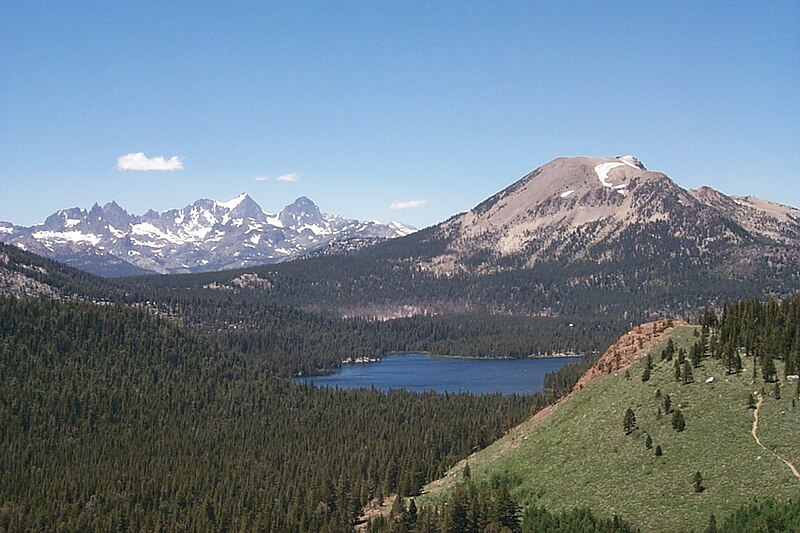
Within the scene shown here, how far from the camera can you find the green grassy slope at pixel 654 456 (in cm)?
10306

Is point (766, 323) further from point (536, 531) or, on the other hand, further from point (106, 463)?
point (106, 463)

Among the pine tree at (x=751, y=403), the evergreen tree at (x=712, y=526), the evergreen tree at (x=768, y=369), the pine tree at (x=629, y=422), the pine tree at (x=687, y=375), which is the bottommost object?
the evergreen tree at (x=712, y=526)

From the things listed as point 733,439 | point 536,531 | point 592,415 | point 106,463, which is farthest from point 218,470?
point 733,439

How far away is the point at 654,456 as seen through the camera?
11531cm

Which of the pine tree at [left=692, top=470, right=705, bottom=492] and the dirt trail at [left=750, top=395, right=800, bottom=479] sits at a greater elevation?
the dirt trail at [left=750, top=395, right=800, bottom=479]

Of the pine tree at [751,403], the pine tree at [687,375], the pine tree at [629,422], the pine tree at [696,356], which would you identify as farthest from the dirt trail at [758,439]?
the pine tree at [629,422]

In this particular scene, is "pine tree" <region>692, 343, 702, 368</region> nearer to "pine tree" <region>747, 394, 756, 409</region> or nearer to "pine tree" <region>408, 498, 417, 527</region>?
"pine tree" <region>747, 394, 756, 409</region>

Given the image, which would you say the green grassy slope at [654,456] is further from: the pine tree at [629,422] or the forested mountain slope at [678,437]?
the pine tree at [629,422]

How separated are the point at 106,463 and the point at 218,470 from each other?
995 inches

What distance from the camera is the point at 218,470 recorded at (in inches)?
7298

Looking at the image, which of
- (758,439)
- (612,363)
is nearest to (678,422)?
(758,439)

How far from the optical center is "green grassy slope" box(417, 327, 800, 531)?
103 m

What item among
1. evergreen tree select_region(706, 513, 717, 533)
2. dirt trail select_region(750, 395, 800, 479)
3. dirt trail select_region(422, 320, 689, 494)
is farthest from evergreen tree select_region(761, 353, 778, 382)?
evergreen tree select_region(706, 513, 717, 533)

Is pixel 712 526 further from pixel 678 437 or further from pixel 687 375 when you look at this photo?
pixel 687 375
